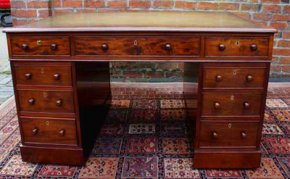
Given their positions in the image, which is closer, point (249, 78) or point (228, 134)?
point (249, 78)

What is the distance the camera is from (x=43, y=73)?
163 cm

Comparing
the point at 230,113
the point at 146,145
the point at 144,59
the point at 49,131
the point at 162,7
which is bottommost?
the point at 146,145

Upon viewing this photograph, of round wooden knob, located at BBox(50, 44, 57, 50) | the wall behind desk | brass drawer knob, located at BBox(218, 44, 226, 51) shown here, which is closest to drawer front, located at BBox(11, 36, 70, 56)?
round wooden knob, located at BBox(50, 44, 57, 50)

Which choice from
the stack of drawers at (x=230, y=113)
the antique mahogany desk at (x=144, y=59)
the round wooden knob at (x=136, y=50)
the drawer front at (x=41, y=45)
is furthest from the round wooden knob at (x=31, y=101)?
the stack of drawers at (x=230, y=113)

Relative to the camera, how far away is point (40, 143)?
1767 millimetres

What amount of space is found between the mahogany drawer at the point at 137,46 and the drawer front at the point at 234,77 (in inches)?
5.7

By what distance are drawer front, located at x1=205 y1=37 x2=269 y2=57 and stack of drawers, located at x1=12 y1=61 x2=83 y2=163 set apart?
76cm

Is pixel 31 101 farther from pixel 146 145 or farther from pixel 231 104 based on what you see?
pixel 231 104

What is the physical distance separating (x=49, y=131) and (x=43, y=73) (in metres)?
0.35

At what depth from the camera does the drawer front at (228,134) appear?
1676mm

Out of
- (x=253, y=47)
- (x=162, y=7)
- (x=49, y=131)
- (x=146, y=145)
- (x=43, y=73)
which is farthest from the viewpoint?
(x=162, y=7)

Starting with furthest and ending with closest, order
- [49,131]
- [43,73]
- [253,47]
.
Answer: [49,131] < [43,73] < [253,47]

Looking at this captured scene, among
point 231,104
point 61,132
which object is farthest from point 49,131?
point 231,104

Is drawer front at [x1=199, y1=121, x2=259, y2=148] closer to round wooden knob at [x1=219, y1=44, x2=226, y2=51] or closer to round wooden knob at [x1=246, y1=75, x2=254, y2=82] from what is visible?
round wooden knob at [x1=246, y1=75, x2=254, y2=82]
